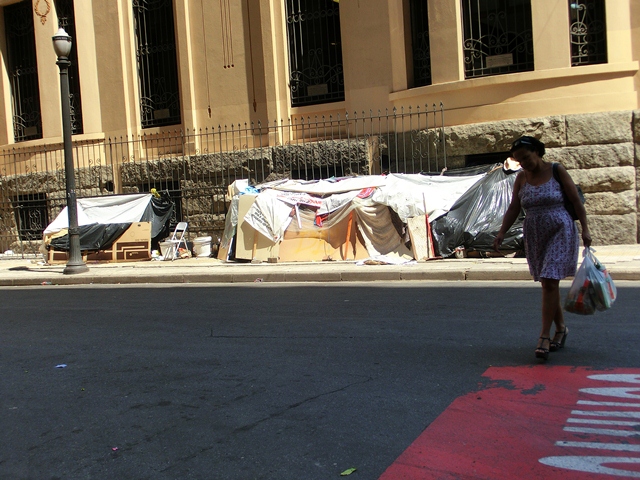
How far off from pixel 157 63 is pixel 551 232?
15556 mm

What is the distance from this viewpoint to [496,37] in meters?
14.1

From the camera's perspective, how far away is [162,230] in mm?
16609

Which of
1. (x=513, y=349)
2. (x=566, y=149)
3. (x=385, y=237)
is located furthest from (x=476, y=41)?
(x=513, y=349)

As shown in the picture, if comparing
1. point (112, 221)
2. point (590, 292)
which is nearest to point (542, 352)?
point (590, 292)

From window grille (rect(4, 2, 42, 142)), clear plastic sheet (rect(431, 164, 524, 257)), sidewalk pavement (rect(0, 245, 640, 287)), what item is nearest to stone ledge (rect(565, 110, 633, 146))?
clear plastic sheet (rect(431, 164, 524, 257))

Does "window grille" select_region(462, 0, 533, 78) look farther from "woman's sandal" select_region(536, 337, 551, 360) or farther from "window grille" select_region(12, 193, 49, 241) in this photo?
"window grille" select_region(12, 193, 49, 241)

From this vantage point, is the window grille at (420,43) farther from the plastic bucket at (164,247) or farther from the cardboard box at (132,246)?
the cardboard box at (132,246)

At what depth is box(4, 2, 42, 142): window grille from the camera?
2027 cm

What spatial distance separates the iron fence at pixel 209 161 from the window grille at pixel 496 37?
1.34 m

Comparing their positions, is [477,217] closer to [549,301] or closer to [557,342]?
[557,342]

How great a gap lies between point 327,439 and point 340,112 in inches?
509

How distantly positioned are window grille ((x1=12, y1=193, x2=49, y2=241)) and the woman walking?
16.6m

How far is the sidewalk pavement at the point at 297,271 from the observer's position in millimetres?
10508

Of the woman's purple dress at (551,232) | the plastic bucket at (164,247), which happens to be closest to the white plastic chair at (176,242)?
the plastic bucket at (164,247)
